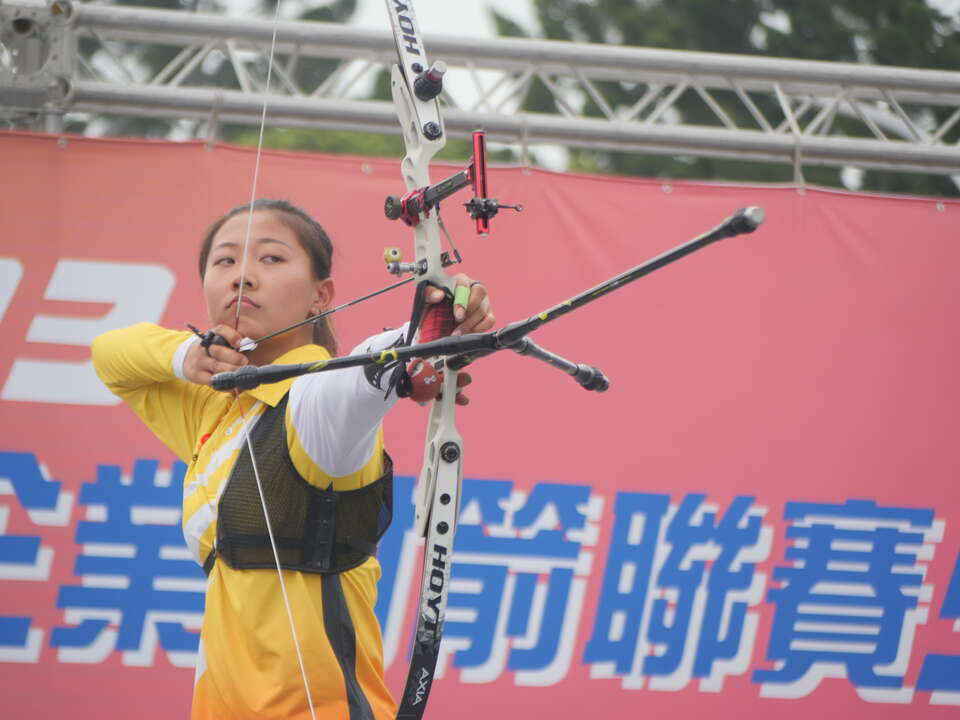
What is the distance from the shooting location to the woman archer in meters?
1.66

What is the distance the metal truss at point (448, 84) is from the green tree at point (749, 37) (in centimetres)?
645

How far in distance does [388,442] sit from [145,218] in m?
0.97

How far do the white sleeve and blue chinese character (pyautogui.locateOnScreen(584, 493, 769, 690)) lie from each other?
73.0 inches

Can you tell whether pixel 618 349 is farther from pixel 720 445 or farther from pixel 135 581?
pixel 135 581

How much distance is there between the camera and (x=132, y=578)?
3248 millimetres

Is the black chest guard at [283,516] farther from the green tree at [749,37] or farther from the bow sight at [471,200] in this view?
the green tree at [749,37]

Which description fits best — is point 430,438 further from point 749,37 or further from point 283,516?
point 749,37

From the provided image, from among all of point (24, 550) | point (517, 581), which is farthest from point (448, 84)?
point (24, 550)

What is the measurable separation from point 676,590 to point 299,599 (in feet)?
6.36

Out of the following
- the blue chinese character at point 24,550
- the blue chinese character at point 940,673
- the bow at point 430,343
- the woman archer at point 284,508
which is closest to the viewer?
the bow at point 430,343

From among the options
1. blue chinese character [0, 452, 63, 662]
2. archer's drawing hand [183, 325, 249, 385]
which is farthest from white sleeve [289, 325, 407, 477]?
blue chinese character [0, 452, 63, 662]

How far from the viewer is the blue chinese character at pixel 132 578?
10.6 ft

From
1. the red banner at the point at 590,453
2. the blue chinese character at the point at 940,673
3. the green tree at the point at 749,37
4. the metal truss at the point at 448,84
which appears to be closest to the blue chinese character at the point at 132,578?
the red banner at the point at 590,453

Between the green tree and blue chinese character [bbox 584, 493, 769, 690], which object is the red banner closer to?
blue chinese character [bbox 584, 493, 769, 690]
